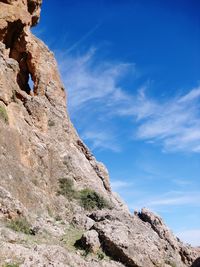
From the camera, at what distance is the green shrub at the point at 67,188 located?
34719 mm

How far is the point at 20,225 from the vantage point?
21219 mm

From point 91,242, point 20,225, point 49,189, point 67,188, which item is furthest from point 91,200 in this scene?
point 20,225

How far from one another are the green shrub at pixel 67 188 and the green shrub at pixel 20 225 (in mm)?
12659

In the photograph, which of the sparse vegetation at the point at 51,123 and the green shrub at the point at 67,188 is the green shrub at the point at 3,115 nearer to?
the green shrub at the point at 67,188

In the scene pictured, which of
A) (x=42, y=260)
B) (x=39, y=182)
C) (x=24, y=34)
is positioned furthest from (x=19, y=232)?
(x=24, y=34)

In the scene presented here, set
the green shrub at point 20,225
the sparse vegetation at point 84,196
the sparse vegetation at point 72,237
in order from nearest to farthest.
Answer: the green shrub at point 20,225, the sparse vegetation at point 72,237, the sparse vegetation at point 84,196

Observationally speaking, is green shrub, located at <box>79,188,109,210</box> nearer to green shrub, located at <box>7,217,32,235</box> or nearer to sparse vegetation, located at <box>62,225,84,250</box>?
sparse vegetation, located at <box>62,225,84,250</box>

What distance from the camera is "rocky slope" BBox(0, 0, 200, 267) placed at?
20594 millimetres

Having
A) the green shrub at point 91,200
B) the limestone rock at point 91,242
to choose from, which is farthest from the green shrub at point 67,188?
the limestone rock at point 91,242

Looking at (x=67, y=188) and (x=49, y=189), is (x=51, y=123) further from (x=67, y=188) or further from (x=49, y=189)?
(x=49, y=189)

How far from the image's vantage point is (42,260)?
16234mm

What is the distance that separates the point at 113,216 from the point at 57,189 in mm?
9417

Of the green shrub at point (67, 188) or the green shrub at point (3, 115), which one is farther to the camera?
the green shrub at point (67, 188)

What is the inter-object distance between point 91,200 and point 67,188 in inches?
105
